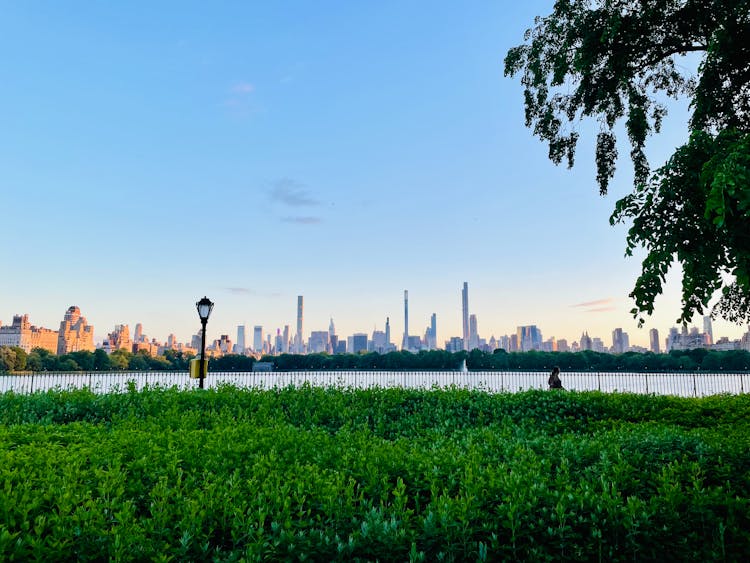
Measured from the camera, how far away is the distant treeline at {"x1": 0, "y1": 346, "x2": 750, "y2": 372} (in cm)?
6856

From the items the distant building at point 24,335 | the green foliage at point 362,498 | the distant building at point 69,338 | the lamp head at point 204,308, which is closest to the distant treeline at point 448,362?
the lamp head at point 204,308

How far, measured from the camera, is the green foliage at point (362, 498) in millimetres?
3221

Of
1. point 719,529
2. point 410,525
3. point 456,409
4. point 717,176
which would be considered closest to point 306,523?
point 410,525

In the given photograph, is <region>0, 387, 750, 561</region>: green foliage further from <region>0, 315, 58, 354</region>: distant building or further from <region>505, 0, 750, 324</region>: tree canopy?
<region>0, 315, 58, 354</region>: distant building

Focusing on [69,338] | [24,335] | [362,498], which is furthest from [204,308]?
[69,338]

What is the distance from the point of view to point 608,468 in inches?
202

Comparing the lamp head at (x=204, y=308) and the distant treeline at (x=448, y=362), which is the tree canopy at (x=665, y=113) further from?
the distant treeline at (x=448, y=362)

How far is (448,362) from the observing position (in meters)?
81.6

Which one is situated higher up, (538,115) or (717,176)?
(538,115)

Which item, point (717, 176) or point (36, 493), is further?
point (717, 176)

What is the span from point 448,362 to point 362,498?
261 feet

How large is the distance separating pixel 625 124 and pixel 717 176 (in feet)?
29.2

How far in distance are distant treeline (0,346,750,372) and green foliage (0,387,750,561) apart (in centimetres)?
6265

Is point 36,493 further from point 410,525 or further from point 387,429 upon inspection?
point 387,429
